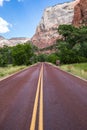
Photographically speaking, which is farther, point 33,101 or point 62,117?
point 33,101

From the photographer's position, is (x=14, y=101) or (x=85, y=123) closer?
(x=85, y=123)

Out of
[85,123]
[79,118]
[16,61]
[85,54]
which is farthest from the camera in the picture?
[16,61]

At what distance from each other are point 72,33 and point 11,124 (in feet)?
307

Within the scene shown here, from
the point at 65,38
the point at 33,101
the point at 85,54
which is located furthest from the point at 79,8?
the point at 33,101

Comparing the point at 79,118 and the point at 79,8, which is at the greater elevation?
the point at 79,8

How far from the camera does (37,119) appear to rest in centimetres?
824

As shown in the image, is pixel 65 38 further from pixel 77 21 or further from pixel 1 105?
pixel 1 105

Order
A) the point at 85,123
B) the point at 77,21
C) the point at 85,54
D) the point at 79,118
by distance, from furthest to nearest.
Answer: the point at 77,21 → the point at 85,54 → the point at 79,118 → the point at 85,123

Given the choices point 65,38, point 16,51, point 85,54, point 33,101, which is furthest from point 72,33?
point 33,101

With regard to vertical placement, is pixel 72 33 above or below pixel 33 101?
above

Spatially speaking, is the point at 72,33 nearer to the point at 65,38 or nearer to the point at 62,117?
the point at 65,38

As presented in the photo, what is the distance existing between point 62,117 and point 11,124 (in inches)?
61.6

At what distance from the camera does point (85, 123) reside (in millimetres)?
7637

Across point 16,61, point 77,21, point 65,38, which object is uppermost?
point 77,21
